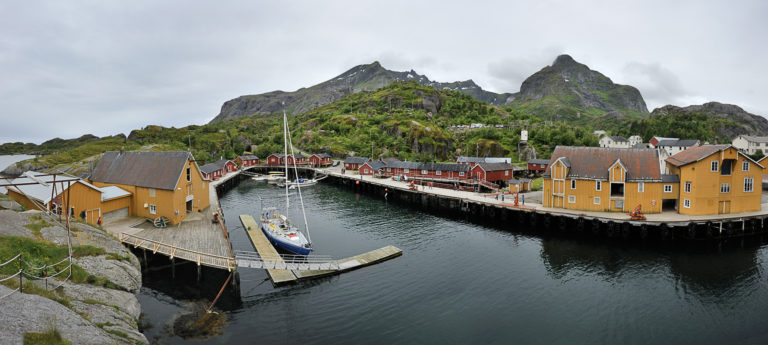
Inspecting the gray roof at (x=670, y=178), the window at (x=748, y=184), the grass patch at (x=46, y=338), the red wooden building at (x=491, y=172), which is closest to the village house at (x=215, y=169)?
the red wooden building at (x=491, y=172)

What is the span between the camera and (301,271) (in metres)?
24.8

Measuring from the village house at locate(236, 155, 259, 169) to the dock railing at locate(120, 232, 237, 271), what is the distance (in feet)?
260

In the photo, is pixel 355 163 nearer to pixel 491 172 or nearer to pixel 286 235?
pixel 491 172

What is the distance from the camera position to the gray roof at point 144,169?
3175 cm

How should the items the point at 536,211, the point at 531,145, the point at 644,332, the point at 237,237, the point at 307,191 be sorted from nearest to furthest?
the point at 644,332, the point at 237,237, the point at 536,211, the point at 307,191, the point at 531,145

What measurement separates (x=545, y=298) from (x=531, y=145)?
88659 millimetres

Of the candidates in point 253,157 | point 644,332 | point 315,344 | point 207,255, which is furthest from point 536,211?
point 253,157

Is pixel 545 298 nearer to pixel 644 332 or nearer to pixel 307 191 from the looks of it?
pixel 644 332

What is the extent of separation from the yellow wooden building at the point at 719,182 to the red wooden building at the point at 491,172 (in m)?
27.7

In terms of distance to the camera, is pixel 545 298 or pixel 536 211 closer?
pixel 545 298

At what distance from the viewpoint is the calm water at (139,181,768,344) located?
18469 millimetres

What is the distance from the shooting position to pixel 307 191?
6600 centimetres

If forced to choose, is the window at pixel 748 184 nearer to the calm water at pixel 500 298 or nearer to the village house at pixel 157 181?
the calm water at pixel 500 298

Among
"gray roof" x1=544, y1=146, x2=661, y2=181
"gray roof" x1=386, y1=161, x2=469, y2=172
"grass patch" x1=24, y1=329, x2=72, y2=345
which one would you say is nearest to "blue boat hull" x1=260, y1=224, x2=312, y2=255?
"grass patch" x1=24, y1=329, x2=72, y2=345
